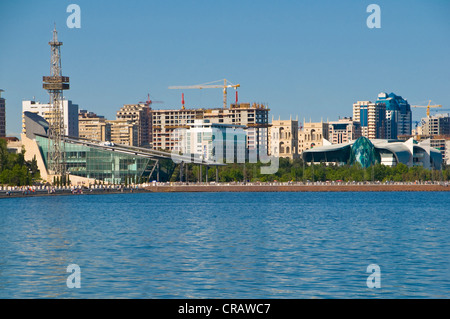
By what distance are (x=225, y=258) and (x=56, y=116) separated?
83.2 m

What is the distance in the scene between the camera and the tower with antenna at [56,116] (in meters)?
103

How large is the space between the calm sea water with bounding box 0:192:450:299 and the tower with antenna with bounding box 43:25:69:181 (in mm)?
58427

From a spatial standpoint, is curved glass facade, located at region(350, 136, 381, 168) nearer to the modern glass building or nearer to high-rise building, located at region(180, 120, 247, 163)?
the modern glass building

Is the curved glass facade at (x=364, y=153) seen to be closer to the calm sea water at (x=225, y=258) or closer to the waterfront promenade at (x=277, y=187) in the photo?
the waterfront promenade at (x=277, y=187)

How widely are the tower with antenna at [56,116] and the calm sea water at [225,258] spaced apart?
58.4 meters

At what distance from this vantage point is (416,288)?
21656mm

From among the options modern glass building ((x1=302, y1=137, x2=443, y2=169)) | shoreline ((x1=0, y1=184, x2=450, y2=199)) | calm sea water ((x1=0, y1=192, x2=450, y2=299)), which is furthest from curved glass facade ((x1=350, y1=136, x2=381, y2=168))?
calm sea water ((x1=0, y1=192, x2=450, y2=299))

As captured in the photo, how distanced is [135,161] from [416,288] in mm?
95809

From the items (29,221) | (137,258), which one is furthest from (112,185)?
(137,258)

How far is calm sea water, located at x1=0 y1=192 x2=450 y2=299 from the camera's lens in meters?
21.4

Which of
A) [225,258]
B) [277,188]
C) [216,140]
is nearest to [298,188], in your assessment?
[277,188]

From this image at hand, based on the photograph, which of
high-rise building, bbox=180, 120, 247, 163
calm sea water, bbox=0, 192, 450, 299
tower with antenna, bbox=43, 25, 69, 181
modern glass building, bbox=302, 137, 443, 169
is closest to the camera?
calm sea water, bbox=0, 192, 450, 299

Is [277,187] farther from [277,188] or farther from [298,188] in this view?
[298,188]
